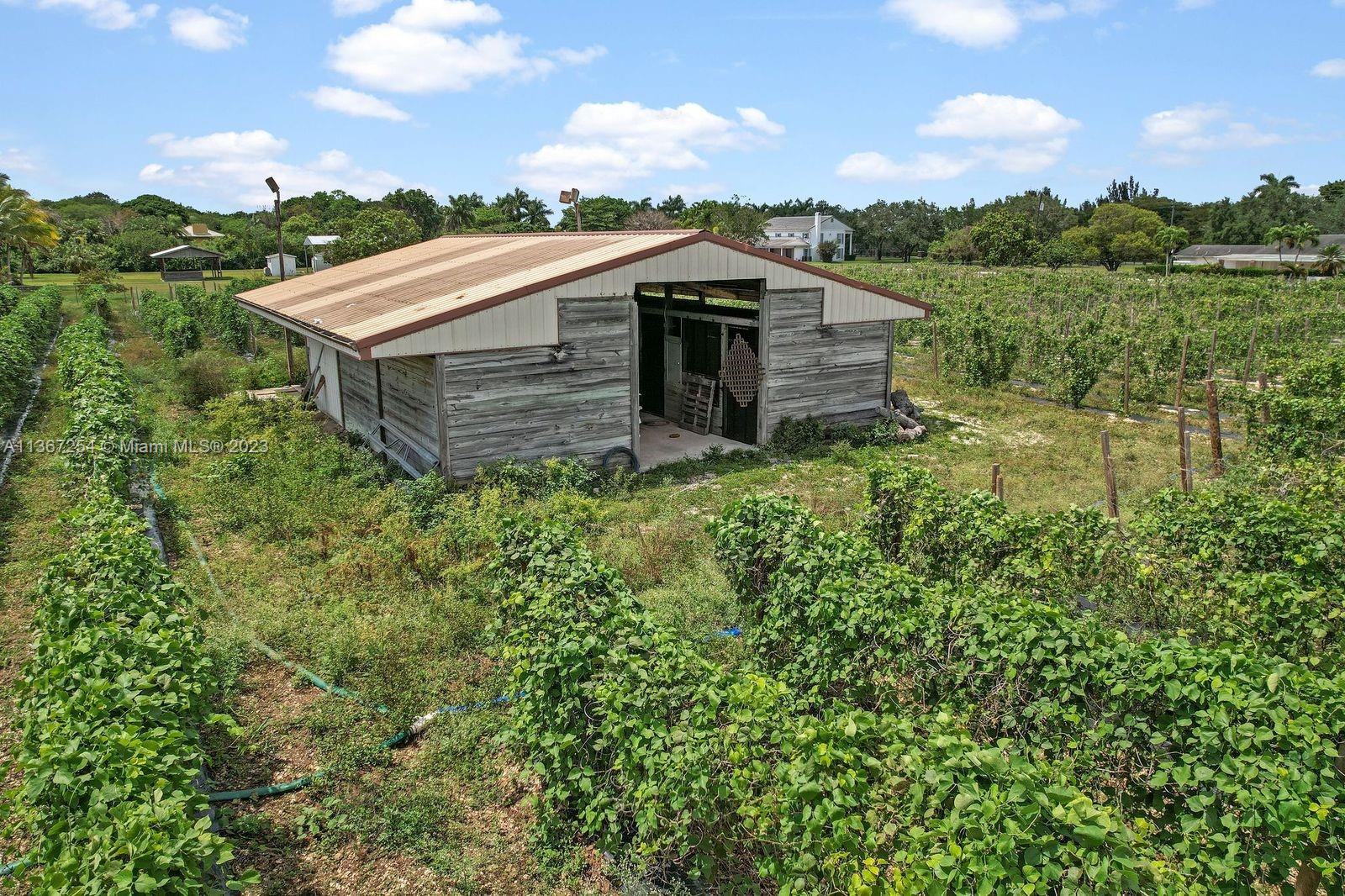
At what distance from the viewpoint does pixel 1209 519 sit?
320 inches

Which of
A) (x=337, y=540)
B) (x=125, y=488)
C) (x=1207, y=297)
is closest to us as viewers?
(x=337, y=540)

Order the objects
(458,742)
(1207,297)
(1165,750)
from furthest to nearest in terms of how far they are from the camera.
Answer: (1207,297), (458,742), (1165,750)

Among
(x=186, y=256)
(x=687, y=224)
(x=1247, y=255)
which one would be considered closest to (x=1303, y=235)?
(x=1247, y=255)

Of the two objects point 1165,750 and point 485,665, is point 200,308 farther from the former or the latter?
point 1165,750

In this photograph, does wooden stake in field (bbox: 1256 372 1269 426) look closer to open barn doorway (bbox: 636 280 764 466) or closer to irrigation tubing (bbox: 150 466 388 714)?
open barn doorway (bbox: 636 280 764 466)

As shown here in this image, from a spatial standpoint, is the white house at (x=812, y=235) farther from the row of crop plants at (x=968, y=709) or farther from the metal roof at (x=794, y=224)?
the row of crop plants at (x=968, y=709)

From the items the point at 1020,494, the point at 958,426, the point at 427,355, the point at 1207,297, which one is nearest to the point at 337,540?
the point at 427,355

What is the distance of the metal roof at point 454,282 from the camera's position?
1244 cm

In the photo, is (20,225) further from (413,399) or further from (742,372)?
(742,372)

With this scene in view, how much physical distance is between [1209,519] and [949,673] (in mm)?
3917

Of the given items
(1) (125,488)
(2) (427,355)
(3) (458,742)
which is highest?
(2) (427,355)

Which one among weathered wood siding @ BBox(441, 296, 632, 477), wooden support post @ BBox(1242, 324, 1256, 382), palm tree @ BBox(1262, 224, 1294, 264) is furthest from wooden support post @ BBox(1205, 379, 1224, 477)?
palm tree @ BBox(1262, 224, 1294, 264)

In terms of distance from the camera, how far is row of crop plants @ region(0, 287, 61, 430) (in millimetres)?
18389

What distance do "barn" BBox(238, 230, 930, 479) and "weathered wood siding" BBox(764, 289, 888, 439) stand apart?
0.10ft
